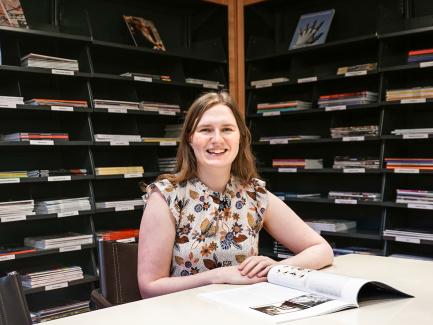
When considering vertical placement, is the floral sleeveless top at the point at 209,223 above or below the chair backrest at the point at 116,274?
above

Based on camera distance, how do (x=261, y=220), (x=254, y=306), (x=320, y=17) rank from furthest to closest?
(x=320, y=17) < (x=261, y=220) < (x=254, y=306)

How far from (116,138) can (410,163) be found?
7.13 ft

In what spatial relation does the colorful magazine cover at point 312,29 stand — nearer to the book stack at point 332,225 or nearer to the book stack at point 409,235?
the book stack at point 332,225

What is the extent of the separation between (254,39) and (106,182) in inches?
73.6

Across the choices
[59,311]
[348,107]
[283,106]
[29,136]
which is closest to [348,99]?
[348,107]

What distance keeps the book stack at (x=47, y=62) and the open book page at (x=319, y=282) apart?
2.66m

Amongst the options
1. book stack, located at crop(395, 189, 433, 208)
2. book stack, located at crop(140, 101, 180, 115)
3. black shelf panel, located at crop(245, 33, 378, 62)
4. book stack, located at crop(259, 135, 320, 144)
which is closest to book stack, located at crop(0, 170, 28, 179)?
book stack, located at crop(140, 101, 180, 115)

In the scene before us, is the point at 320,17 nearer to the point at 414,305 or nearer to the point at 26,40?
the point at 26,40

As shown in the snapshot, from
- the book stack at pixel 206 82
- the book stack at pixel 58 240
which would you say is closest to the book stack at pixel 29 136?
the book stack at pixel 58 240

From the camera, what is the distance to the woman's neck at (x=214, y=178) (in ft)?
6.24

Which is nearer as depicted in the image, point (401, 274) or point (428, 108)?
point (401, 274)

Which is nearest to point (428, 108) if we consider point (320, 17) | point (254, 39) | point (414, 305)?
point (320, 17)

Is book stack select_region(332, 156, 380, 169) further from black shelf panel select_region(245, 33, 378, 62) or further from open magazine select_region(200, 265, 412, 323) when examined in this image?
open magazine select_region(200, 265, 412, 323)

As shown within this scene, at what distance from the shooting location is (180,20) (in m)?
4.91
